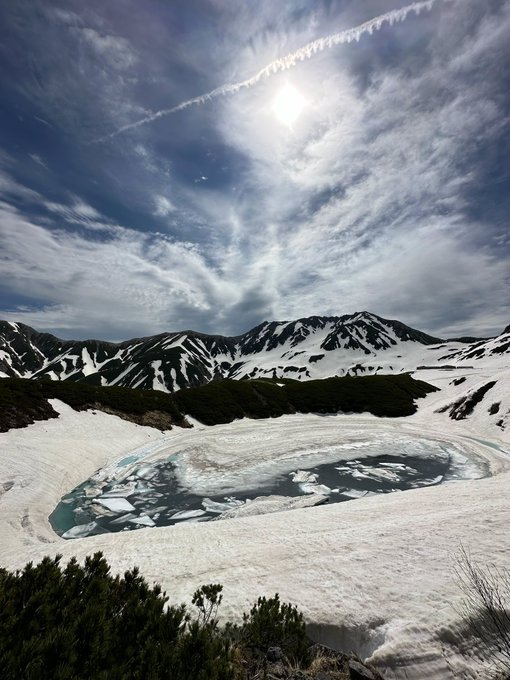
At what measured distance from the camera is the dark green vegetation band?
38562 millimetres

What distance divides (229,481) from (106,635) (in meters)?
21.4

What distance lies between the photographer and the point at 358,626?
23.9ft

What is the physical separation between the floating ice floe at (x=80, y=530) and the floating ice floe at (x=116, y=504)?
7.79 ft

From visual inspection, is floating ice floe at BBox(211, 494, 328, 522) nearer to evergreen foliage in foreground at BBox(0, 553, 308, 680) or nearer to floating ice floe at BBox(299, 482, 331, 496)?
floating ice floe at BBox(299, 482, 331, 496)

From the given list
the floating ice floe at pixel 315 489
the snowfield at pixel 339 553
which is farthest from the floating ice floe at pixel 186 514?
the floating ice floe at pixel 315 489

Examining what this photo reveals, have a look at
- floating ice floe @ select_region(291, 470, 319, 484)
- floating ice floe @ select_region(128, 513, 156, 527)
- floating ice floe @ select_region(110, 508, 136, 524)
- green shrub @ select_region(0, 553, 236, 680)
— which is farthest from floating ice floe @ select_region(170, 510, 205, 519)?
green shrub @ select_region(0, 553, 236, 680)

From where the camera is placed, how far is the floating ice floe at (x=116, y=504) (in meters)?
20.3

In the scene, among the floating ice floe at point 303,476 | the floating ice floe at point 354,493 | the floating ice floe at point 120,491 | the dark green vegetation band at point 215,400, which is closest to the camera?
the floating ice floe at point 354,493

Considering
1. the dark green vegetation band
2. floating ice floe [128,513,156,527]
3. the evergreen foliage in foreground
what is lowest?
floating ice floe [128,513,156,527]

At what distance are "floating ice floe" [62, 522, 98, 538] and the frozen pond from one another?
0.16ft

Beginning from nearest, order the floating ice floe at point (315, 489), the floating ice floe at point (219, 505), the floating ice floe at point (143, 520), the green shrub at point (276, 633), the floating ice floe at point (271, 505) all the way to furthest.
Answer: the green shrub at point (276, 633), the floating ice floe at point (143, 520), the floating ice floe at point (271, 505), the floating ice floe at point (219, 505), the floating ice floe at point (315, 489)

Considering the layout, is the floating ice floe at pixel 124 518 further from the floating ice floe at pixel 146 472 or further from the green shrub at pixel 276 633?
the green shrub at pixel 276 633

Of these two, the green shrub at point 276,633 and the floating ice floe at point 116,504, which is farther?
the floating ice floe at point 116,504

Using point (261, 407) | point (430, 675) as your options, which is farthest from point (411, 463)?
point (261, 407)
